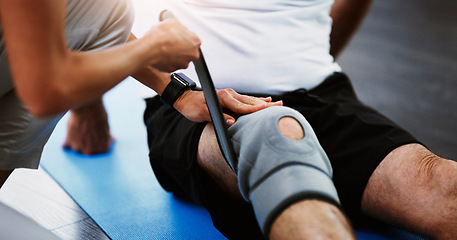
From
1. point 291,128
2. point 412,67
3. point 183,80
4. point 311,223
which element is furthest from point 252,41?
point 412,67

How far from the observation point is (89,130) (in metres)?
1.61

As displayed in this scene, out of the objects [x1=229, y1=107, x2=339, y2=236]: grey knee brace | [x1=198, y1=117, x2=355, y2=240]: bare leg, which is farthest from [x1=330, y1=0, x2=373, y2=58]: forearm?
[x1=198, y1=117, x2=355, y2=240]: bare leg

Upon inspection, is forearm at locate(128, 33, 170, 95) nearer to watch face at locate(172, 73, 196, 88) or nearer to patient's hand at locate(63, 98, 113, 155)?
watch face at locate(172, 73, 196, 88)

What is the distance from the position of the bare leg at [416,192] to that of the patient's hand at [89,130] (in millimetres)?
883

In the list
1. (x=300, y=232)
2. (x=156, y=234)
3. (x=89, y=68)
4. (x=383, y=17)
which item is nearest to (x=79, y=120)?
(x=156, y=234)

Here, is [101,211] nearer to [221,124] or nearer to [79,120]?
[79,120]

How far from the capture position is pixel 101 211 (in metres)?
1.30

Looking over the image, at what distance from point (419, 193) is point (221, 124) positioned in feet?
1.56

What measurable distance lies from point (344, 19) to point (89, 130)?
0.93 metres

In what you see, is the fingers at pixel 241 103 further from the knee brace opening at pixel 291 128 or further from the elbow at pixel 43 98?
the elbow at pixel 43 98

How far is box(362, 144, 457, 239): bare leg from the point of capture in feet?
3.32

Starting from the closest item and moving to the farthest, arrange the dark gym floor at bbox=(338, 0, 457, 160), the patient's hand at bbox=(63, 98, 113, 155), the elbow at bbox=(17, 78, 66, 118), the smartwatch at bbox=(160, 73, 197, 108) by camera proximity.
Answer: the elbow at bbox=(17, 78, 66, 118)
the smartwatch at bbox=(160, 73, 197, 108)
the patient's hand at bbox=(63, 98, 113, 155)
the dark gym floor at bbox=(338, 0, 457, 160)

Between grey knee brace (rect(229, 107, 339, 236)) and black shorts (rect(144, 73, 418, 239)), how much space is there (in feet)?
0.72

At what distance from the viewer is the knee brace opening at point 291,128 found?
82 cm
